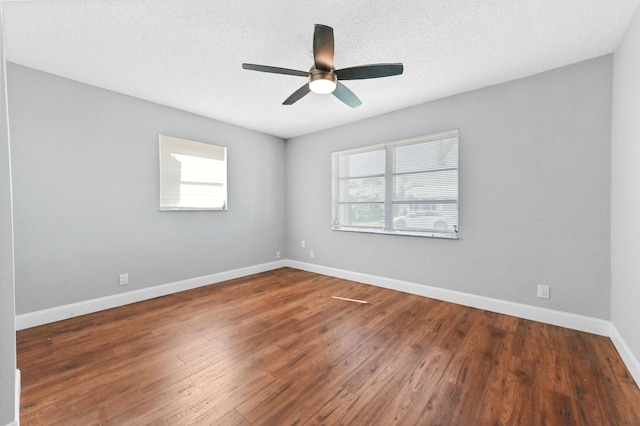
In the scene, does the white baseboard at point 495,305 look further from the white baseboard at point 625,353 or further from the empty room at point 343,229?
the white baseboard at point 625,353

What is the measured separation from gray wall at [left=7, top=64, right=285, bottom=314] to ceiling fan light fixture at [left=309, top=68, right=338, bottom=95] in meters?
2.50

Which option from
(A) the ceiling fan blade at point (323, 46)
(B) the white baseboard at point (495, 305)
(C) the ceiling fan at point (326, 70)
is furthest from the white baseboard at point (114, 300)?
(A) the ceiling fan blade at point (323, 46)

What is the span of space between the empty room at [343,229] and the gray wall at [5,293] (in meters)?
0.01

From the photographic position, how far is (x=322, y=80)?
6.36ft

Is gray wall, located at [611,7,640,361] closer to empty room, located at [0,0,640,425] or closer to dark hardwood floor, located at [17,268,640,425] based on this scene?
empty room, located at [0,0,640,425]

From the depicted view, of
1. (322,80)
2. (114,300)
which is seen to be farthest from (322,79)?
(114,300)

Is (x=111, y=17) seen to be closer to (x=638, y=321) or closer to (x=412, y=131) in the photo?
(x=412, y=131)

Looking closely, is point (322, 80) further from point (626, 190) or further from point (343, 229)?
point (343, 229)

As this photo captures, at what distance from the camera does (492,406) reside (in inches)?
59.0

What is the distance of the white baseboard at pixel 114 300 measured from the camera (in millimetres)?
2531

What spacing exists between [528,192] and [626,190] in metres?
0.74

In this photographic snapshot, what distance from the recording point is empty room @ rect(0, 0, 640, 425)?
163cm

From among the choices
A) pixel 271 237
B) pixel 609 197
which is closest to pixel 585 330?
pixel 609 197

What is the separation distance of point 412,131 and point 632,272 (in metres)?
2.48
